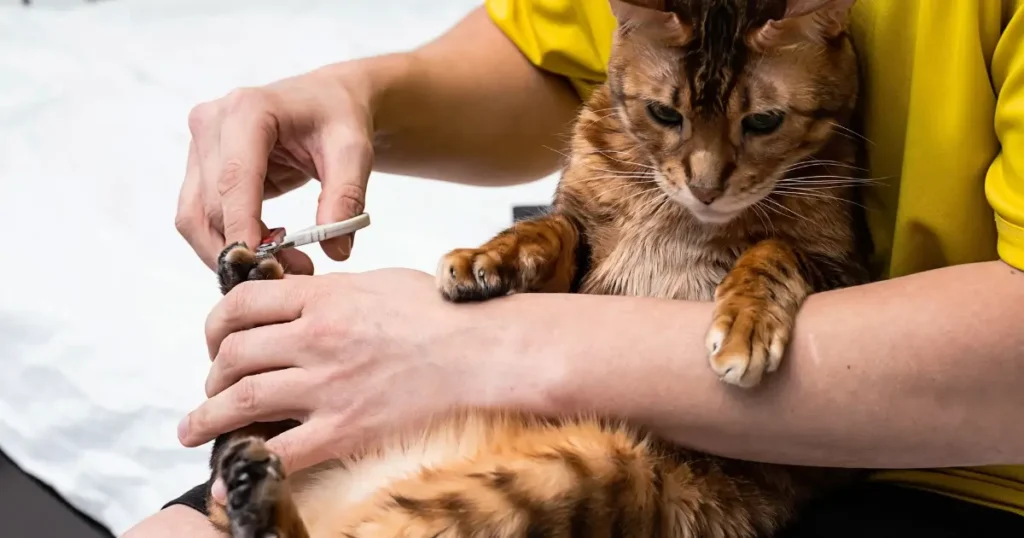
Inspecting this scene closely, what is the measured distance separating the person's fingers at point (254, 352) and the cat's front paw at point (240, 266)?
0.23 ft

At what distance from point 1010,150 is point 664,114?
1.07ft

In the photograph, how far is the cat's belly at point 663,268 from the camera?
3.20ft

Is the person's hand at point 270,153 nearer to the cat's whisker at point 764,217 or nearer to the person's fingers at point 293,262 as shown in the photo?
the person's fingers at point 293,262

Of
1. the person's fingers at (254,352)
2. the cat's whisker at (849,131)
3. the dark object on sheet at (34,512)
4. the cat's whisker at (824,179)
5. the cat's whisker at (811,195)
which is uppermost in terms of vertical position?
the cat's whisker at (849,131)

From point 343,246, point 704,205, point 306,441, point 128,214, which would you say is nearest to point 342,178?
point 343,246

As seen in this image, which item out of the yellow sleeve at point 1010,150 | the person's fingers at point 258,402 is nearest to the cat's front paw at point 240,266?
the person's fingers at point 258,402

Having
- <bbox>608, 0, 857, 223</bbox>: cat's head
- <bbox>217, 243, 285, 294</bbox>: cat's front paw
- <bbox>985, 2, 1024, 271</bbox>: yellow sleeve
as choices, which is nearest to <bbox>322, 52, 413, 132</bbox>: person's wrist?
<bbox>217, 243, 285, 294</bbox>: cat's front paw

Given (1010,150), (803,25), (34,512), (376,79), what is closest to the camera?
(1010,150)

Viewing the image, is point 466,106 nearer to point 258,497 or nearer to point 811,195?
point 811,195

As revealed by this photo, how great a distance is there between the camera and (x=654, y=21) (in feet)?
2.76

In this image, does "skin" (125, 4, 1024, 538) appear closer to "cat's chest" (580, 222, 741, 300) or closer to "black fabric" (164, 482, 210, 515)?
"black fabric" (164, 482, 210, 515)

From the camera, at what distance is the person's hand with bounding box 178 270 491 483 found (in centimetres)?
85

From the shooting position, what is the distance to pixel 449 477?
819mm

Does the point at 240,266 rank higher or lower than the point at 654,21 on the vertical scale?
lower
